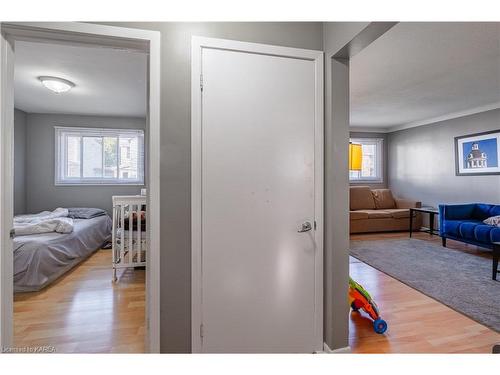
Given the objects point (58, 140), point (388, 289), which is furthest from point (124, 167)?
point (388, 289)

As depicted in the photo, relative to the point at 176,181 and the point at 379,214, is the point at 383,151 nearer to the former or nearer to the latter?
the point at 379,214

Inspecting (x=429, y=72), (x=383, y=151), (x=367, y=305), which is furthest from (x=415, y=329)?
(x=383, y=151)

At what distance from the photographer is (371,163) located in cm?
754

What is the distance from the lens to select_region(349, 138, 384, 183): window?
24.5ft

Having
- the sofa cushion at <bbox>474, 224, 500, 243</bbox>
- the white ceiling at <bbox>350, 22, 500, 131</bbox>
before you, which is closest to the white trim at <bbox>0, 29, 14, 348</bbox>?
the white ceiling at <bbox>350, 22, 500, 131</bbox>

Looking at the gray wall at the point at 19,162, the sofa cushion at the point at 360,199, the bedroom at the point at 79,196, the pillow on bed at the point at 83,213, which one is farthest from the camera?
the sofa cushion at the point at 360,199

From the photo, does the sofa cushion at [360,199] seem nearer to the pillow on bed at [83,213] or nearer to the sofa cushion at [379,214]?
the sofa cushion at [379,214]

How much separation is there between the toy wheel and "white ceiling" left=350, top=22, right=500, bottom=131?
8.16 feet

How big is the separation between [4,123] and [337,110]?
1889 millimetres

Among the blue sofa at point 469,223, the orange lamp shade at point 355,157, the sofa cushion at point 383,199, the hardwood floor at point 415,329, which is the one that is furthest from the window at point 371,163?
the hardwood floor at point 415,329

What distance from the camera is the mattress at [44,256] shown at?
2.89 metres

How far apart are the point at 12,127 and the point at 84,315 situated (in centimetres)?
175

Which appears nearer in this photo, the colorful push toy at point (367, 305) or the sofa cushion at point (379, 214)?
the colorful push toy at point (367, 305)
